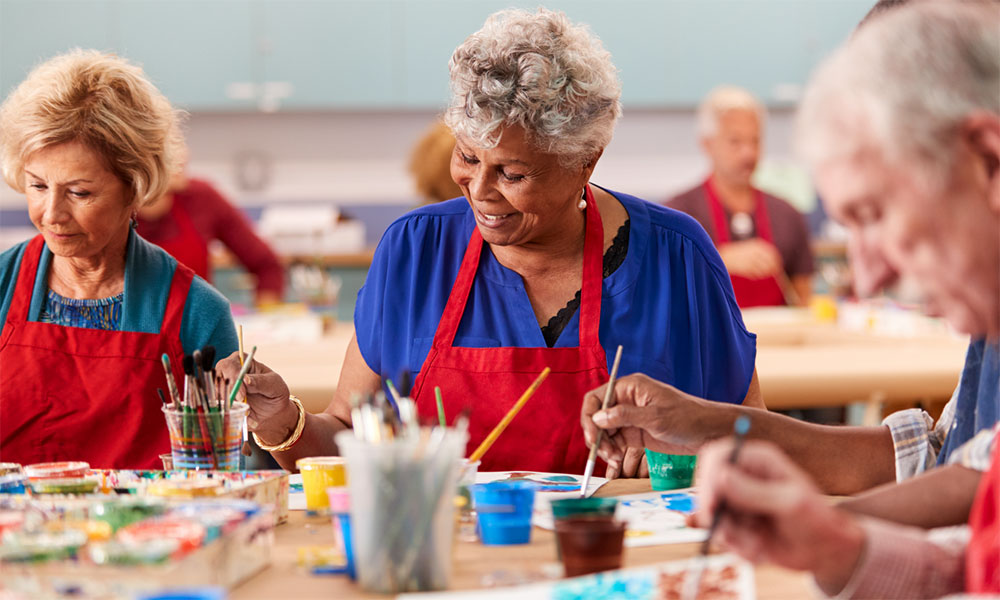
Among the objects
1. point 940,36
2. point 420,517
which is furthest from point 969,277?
point 420,517

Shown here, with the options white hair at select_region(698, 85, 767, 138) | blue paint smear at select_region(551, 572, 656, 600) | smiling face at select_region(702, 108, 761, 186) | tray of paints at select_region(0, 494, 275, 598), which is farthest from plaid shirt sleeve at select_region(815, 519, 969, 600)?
white hair at select_region(698, 85, 767, 138)

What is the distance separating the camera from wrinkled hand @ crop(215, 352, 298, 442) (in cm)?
180

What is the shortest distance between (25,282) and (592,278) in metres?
1.09

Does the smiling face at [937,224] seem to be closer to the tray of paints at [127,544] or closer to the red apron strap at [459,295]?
the tray of paints at [127,544]

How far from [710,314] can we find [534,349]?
1.22 feet

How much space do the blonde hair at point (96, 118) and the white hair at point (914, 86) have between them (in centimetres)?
146

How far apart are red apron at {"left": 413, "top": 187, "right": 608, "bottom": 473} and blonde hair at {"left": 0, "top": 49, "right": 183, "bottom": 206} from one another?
68 cm

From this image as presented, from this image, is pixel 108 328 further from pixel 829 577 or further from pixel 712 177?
pixel 712 177

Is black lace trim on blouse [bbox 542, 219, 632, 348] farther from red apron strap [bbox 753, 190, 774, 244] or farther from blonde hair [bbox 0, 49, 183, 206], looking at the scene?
red apron strap [bbox 753, 190, 774, 244]

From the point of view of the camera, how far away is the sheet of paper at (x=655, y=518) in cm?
138

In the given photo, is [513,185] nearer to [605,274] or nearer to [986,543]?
[605,274]

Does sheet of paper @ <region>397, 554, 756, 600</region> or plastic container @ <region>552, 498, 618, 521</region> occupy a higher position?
plastic container @ <region>552, 498, 618, 521</region>

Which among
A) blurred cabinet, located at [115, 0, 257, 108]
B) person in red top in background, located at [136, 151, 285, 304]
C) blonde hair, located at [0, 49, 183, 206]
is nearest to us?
blonde hair, located at [0, 49, 183, 206]

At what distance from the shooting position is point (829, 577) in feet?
3.49
